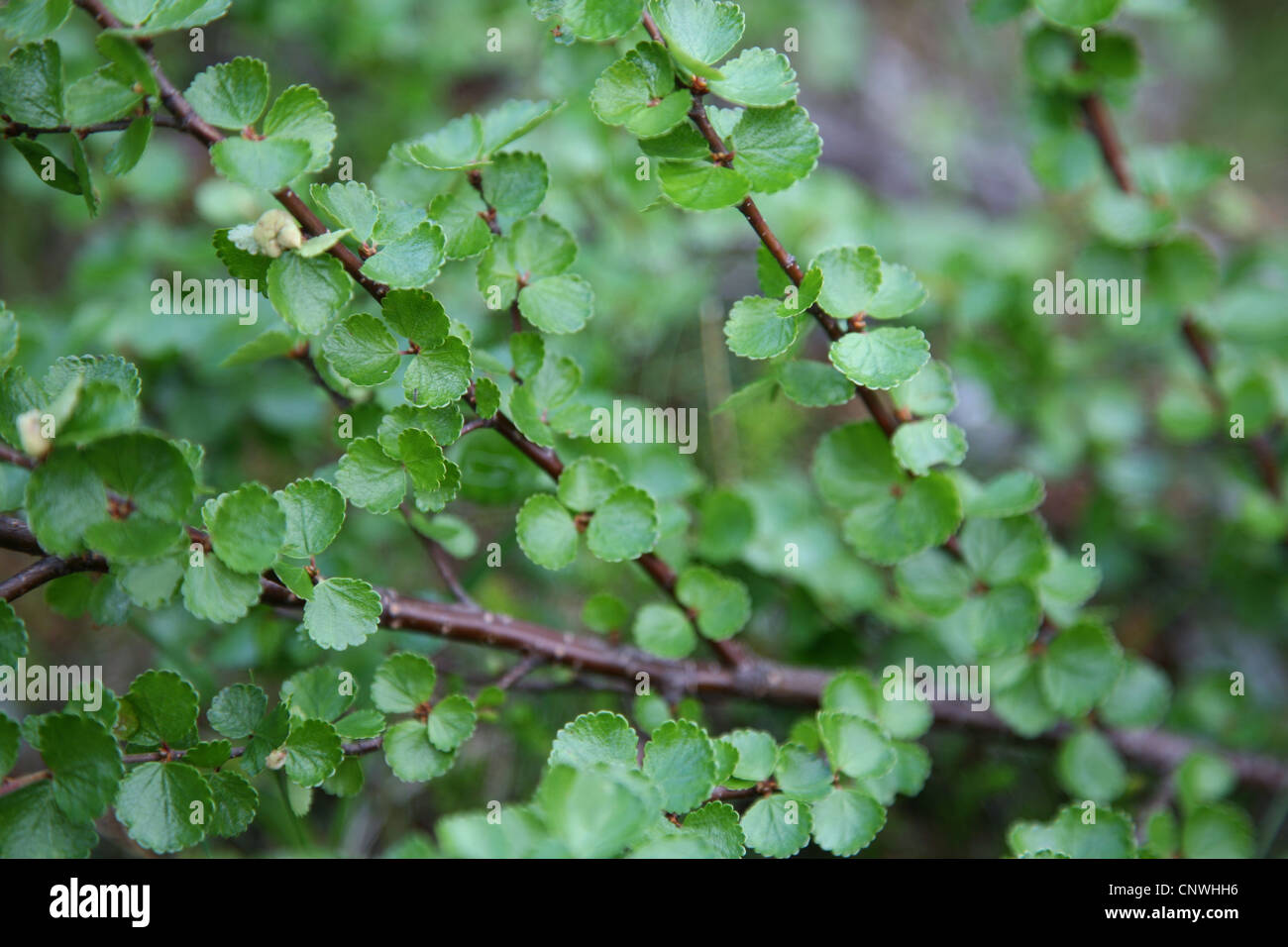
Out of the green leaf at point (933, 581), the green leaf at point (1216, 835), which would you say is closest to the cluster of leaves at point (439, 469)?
the green leaf at point (933, 581)

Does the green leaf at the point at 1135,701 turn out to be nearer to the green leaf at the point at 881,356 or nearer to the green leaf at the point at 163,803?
the green leaf at the point at 881,356

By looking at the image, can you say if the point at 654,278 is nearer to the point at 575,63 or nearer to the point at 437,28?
the point at 575,63

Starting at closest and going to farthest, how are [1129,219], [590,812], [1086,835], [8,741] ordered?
[590,812]
[8,741]
[1086,835]
[1129,219]

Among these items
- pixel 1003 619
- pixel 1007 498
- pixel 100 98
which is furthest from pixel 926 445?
pixel 100 98

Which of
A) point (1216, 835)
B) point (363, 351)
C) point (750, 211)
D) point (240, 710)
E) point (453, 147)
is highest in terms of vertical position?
point (453, 147)

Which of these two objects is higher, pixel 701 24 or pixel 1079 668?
pixel 701 24

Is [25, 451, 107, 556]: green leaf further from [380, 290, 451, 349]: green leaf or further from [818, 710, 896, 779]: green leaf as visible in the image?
[818, 710, 896, 779]: green leaf

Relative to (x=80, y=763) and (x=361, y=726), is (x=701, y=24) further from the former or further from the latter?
(x=80, y=763)

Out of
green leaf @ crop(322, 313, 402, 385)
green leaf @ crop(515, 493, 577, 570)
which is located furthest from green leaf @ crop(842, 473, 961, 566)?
green leaf @ crop(322, 313, 402, 385)
